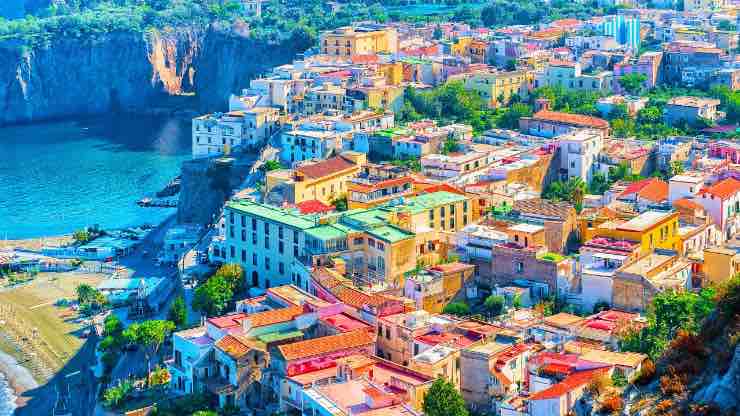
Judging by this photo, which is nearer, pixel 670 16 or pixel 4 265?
pixel 4 265

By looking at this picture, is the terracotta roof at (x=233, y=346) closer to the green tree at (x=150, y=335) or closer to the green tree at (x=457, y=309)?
the green tree at (x=150, y=335)

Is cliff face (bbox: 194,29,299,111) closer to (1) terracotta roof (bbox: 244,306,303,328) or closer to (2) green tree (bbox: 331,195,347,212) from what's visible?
(2) green tree (bbox: 331,195,347,212)

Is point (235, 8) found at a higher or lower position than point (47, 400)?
higher

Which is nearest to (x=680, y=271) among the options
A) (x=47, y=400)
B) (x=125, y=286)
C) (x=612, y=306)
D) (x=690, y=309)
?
(x=612, y=306)

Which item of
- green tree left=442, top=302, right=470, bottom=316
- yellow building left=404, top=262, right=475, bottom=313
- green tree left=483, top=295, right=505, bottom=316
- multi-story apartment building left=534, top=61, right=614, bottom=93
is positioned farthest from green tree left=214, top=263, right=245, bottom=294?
multi-story apartment building left=534, top=61, right=614, bottom=93

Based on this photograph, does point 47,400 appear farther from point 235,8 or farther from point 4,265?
point 235,8

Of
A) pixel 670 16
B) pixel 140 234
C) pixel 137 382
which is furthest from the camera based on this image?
pixel 670 16
